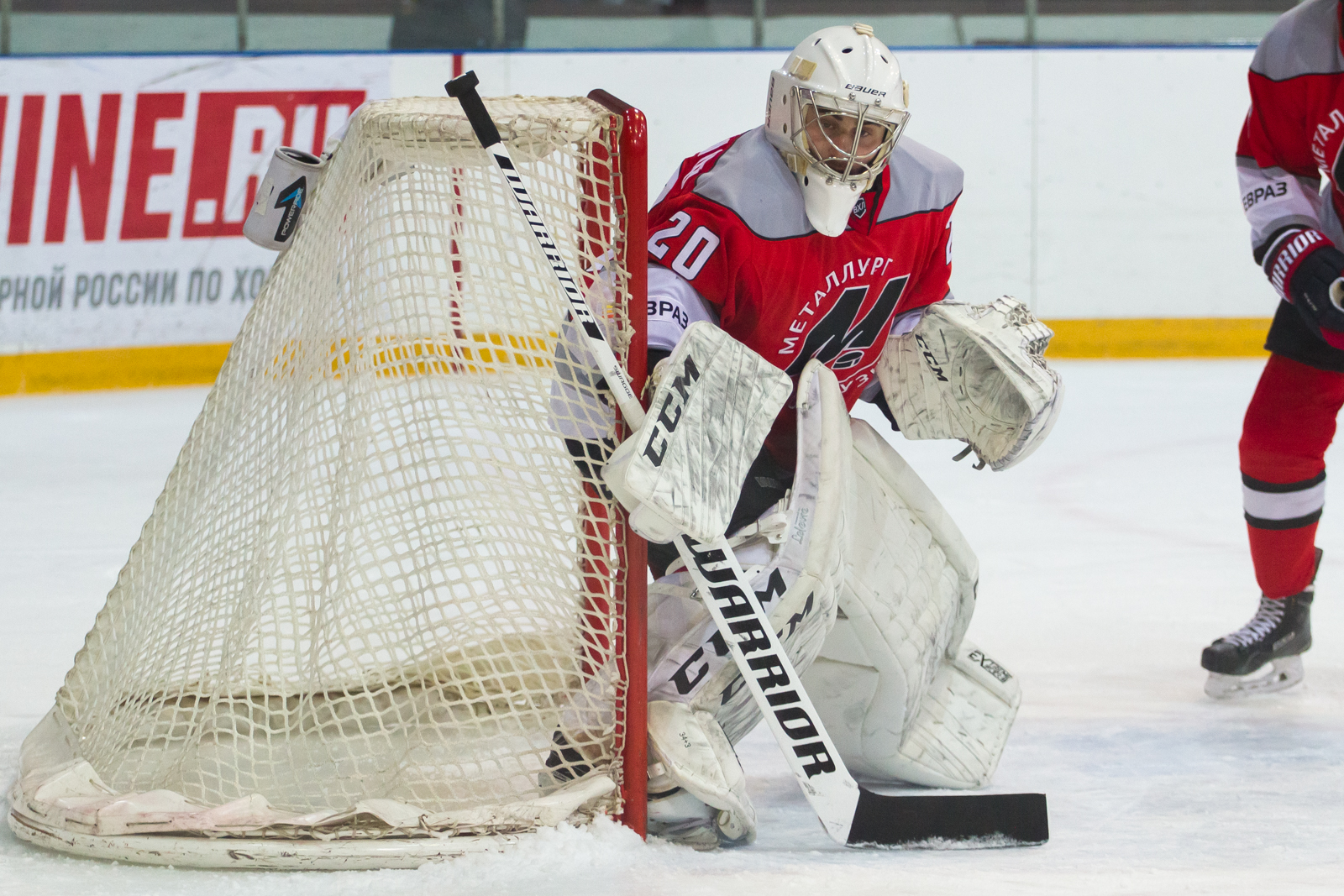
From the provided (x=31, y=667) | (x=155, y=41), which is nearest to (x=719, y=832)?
(x=31, y=667)

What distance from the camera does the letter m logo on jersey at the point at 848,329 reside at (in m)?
1.88

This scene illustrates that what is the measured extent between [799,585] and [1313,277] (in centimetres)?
103

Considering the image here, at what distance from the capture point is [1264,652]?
2.28 metres

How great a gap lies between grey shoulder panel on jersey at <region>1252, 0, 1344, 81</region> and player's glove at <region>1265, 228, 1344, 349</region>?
0.76 ft

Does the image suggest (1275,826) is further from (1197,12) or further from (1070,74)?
(1197,12)

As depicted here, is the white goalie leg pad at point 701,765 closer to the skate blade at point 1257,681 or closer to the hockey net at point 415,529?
the hockey net at point 415,529

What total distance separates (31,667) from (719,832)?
126cm

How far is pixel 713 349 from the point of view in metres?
1.56

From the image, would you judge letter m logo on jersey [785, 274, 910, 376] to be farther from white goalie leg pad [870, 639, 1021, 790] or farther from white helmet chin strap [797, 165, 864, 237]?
white goalie leg pad [870, 639, 1021, 790]

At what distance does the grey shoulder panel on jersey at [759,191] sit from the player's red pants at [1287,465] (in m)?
0.94

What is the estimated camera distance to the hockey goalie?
160cm

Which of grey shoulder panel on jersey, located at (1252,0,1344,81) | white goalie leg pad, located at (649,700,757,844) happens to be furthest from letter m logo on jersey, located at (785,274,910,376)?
grey shoulder panel on jersey, located at (1252,0,1344,81)

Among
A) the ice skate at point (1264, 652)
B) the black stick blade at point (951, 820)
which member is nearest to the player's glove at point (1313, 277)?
the ice skate at point (1264, 652)

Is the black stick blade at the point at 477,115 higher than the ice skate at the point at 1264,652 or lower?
higher
